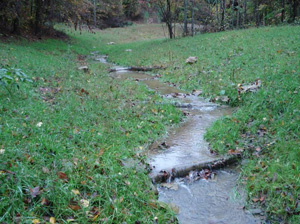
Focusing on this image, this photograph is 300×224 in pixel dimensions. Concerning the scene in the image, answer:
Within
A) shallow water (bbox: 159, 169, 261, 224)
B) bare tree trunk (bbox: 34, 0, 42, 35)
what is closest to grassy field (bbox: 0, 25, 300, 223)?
shallow water (bbox: 159, 169, 261, 224)

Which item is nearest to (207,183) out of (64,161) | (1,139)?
(64,161)

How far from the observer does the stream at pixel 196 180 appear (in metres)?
3.29

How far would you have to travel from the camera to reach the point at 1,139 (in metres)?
3.70

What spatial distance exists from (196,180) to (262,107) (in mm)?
2758

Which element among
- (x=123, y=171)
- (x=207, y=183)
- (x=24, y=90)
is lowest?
(x=207, y=183)

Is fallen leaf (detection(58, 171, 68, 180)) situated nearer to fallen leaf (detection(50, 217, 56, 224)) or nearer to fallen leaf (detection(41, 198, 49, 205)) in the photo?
fallen leaf (detection(41, 198, 49, 205))

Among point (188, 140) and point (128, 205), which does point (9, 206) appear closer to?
point (128, 205)

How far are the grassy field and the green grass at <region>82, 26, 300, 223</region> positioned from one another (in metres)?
0.02

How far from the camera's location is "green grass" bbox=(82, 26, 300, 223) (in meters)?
3.51

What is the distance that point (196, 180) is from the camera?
4.00 meters

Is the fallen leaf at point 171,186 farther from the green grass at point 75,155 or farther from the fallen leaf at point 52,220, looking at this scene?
the fallen leaf at point 52,220

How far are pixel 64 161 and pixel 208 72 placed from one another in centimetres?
751

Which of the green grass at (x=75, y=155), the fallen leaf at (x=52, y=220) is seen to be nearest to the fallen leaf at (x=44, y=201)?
the green grass at (x=75, y=155)

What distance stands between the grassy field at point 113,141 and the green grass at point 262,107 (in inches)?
0.7
